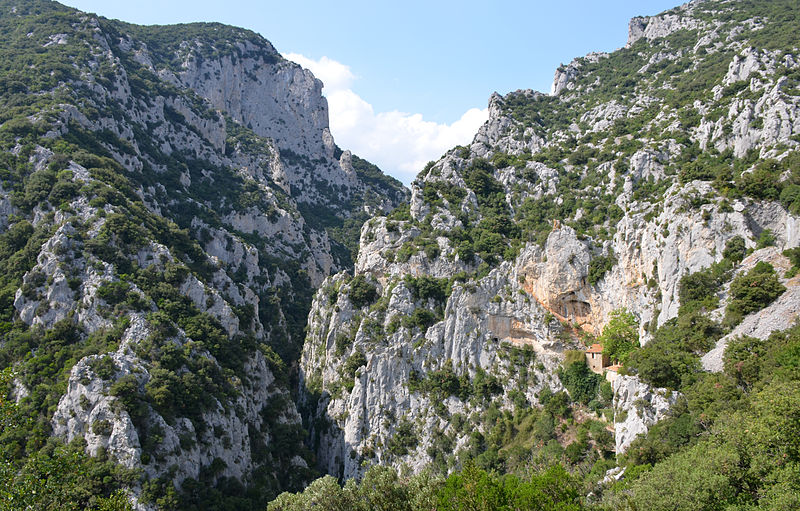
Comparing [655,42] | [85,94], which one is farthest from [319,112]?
[655,42]

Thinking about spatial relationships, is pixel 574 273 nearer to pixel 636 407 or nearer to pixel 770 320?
pixel 636 407

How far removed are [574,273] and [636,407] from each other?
71.2 feet

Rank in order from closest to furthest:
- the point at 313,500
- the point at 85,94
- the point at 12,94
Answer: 1. the point at 313,500
2. the point at 12,94
3. the point at 85,94

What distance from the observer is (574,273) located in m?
58.2

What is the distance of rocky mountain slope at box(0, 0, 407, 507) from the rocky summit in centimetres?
34

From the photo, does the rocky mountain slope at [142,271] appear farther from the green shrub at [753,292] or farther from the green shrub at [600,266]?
the green shrub at [753,292]

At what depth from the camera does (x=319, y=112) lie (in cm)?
15150

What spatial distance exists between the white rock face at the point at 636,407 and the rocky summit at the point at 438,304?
0.68ft

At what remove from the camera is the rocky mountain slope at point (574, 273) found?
42.8 metres

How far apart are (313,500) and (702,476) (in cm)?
2717

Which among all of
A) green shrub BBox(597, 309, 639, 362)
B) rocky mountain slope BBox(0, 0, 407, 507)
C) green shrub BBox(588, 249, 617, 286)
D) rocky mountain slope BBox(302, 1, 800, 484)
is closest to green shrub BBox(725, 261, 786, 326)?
rocky mountain slope BBox(302, 1, 800, 484)

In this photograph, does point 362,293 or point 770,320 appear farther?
point 362,293

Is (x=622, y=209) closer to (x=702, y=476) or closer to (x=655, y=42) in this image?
(x=702, y=476)

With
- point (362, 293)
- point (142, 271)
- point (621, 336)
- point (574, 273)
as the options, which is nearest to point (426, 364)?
point (362, 293)
